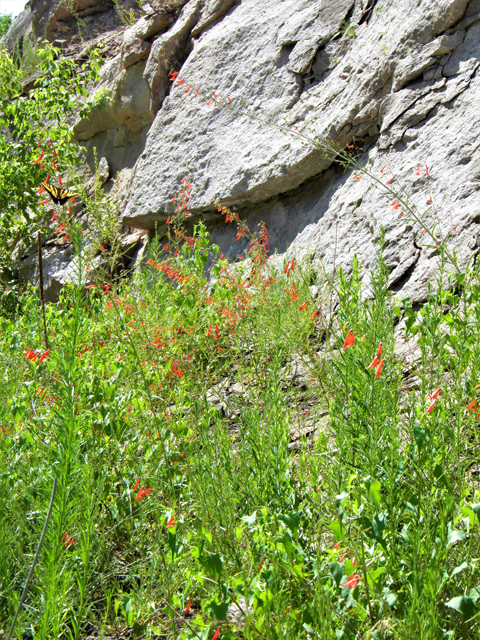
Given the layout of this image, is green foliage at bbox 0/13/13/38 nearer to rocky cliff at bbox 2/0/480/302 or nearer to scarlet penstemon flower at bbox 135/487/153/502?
rocky cliff at bbox 2/0/480/302

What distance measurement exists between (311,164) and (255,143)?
0.79 meters

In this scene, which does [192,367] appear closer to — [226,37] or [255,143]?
[255,143]

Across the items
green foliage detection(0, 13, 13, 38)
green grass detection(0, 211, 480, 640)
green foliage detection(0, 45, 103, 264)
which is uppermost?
green foliage detection(0, 13, 13, 38)

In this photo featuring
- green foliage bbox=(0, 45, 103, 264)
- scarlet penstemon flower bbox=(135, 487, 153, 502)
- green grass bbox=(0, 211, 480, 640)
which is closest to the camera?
green grass bbox=(0, 211, 480, 640)

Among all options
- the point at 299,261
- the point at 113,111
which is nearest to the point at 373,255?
the point at 299,261

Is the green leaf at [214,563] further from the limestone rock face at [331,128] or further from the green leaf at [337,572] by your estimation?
the limestone rock face at [331,128]

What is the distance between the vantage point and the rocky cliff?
335 cm

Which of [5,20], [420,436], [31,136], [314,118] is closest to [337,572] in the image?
[420,436]

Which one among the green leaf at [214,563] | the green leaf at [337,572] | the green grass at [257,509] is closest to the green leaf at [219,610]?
the green grass at [257,509]

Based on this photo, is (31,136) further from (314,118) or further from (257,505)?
(257,505)

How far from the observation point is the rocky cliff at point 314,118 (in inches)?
132

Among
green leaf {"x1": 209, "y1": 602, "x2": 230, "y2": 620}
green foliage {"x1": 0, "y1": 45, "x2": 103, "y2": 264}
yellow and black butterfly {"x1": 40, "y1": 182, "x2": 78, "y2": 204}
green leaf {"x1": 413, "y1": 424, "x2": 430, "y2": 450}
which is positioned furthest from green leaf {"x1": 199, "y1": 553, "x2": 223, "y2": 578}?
green foliage {"x1": 0, "y1": 45, "x2": 103, "y2": 264}

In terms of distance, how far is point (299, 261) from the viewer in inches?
159

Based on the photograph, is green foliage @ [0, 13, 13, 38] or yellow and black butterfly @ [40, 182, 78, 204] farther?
green foliage @ [0, 13, 13, 38]
